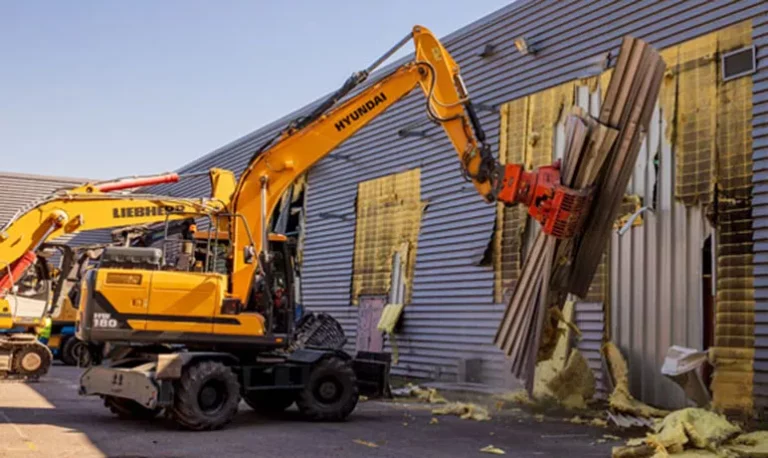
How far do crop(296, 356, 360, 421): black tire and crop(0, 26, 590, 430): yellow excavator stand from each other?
1 cm

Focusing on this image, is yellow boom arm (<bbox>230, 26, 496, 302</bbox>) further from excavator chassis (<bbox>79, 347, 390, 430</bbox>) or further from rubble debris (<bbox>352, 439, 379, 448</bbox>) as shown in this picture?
rubble debris (<bbox>352, 439, 379, 448</bbox>)

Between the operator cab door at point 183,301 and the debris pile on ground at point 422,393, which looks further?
the debris pile on ground at point 422,393

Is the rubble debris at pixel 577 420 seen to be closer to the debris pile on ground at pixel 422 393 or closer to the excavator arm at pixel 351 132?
the debris pile on ground at pixel 422 393

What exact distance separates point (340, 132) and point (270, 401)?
4134mm

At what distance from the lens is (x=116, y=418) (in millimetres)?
12516

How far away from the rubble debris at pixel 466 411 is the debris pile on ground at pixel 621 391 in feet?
6.21

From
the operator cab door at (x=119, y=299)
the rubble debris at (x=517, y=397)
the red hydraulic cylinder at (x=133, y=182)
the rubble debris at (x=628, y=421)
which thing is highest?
the red hydraulic cylinder at (x=133, y=182)

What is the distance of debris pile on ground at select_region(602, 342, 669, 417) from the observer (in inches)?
506

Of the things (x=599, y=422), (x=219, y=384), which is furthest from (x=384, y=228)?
(x=219, y=384)

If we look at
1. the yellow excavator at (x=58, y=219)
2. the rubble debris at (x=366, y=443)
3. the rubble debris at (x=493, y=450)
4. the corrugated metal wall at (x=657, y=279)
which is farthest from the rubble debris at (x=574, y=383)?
the yellow excavator at (x=58, y=219)

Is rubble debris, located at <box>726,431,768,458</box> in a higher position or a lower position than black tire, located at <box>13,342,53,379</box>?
lower

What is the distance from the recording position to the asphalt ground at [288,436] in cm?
977

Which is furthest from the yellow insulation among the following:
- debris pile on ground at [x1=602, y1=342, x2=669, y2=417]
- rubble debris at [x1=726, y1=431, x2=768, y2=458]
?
rubble debris at [x1=726, y1=431, x2=768, y2=458]

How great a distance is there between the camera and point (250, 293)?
12656 mm
